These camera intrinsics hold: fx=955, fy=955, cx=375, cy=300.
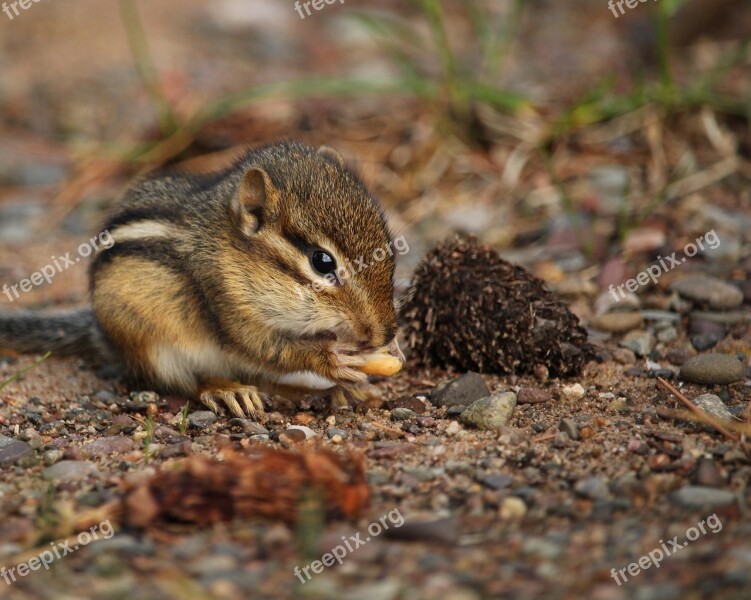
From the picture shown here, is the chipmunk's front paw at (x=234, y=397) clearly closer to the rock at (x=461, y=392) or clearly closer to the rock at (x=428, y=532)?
the rock at (x=461, y=392)

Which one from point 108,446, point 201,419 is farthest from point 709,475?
point 108,446

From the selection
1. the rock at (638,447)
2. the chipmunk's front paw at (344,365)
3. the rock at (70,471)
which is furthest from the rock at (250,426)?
the rock at (638,447)

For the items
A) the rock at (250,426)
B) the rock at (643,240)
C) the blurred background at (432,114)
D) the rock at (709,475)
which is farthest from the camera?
the blurred background at (432,114)

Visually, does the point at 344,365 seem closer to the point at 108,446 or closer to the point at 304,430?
the point at 304,430

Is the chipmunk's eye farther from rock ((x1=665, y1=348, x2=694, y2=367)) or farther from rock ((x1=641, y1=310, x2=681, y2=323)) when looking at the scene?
rock ((x1=641, y1=310, x2=681, y2=323))

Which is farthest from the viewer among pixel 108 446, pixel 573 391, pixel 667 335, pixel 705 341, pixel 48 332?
pixel 48 332

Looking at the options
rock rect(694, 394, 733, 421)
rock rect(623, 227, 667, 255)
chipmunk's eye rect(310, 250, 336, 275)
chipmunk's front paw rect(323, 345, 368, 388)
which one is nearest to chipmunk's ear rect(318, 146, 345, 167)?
chipmunk's eye rect(310, 250, 336, 275)

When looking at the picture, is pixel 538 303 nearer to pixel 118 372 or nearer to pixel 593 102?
pixel 118 372
